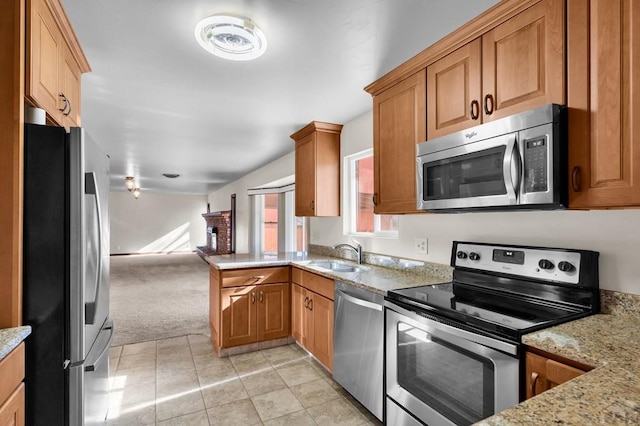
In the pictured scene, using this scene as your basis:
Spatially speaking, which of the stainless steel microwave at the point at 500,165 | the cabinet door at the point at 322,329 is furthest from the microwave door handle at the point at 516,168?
the cabinet door at the point at 322,329

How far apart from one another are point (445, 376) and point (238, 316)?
205cm

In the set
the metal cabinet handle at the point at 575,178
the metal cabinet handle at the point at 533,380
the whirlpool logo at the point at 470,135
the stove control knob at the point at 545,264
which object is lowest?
the metal cabinet handle at the point at 533,380

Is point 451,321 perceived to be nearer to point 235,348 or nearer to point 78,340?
point 78,340

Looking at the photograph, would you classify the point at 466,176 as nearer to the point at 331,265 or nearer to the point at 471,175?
the point at 471,175

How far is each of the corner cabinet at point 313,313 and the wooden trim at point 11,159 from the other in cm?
179

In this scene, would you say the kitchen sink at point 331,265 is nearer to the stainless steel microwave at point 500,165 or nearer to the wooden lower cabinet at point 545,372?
the stainless steel microwave at point 500,165

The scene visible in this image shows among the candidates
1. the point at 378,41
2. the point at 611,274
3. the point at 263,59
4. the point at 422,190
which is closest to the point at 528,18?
the point at 378,41

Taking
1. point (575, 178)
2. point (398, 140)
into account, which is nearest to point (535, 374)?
point (575, 178)

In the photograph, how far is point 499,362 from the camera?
1.27 metres

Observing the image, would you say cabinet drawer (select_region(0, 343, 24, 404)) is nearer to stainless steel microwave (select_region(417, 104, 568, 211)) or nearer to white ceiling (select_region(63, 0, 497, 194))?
white ceiling (select_region(63, 0, 497, 194))

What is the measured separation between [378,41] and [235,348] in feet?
9.13

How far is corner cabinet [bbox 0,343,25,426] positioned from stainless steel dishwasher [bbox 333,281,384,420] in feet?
5.42

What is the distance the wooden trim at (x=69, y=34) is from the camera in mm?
1527

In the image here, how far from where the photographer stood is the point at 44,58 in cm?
151
